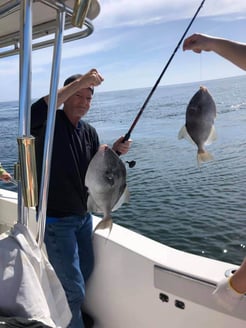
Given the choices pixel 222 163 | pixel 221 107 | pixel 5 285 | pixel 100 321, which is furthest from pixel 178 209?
pixel 221 107

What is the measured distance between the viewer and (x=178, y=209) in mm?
9461

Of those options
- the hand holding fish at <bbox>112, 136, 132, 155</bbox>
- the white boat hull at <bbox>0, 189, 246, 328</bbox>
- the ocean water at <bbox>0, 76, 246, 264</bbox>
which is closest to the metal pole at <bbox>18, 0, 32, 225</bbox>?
the ocean water at <bbox>0, 76, 246, 264</bbox>

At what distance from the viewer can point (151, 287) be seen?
7.39 feet

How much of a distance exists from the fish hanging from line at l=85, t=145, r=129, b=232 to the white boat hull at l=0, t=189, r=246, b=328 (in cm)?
58

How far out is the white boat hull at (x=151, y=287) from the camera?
2012mm

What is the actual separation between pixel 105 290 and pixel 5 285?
131 centimetres

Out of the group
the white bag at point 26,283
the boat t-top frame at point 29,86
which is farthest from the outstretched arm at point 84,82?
the white bag at point 26,283

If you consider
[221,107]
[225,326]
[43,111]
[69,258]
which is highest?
[221,107]

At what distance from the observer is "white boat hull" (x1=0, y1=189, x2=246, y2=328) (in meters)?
2.01

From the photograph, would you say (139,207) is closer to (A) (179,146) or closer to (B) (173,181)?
(B) (173,181)

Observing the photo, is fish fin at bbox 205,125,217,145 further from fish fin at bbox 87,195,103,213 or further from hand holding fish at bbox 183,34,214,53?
fish fin at bbox 87,195,103,213

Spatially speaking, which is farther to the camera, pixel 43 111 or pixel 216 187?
pixel 216 187

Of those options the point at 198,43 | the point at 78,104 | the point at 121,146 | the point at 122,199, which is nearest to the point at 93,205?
the point at 122,199

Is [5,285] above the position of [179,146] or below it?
below
